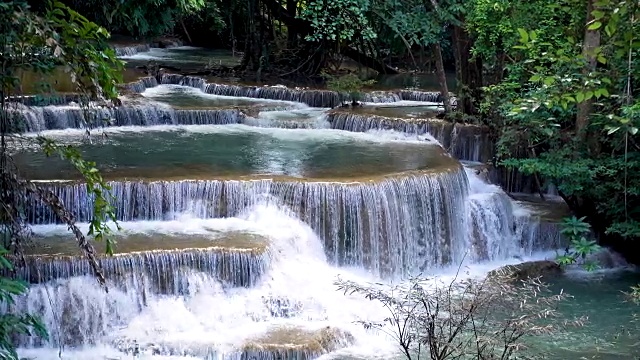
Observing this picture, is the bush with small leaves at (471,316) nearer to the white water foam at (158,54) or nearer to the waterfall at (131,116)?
the waterfall at (131,116)

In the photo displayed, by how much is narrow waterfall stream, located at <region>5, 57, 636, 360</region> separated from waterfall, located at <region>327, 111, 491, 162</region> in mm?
23

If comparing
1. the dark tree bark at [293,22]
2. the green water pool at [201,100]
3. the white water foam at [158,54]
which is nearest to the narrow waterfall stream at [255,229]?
the green water pool at [201,100]

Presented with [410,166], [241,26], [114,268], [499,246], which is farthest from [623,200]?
[241,26]

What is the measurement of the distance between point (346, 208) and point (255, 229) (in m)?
1.17

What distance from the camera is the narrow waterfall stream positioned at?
8.10 m

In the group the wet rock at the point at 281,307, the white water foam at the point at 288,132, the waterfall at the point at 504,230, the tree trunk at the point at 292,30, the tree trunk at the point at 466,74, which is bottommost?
the wet rock at the point at 281,307

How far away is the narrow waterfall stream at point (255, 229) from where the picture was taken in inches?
319

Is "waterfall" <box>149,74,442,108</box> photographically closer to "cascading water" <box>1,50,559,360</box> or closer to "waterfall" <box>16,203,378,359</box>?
"cascading water" <box>1,50,559,360</box>

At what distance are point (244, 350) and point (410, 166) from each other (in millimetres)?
4747

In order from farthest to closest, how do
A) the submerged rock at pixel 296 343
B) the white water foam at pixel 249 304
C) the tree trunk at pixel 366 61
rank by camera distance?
1. the tree trunk at pixel 366 61
2. the white water foam at pixel 249 304
3. the submerged rock at pixel 296 343

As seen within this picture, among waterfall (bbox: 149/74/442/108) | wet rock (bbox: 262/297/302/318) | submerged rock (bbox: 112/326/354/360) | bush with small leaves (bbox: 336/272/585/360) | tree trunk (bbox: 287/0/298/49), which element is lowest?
submerged rock (bbox: 112/326/354/360)

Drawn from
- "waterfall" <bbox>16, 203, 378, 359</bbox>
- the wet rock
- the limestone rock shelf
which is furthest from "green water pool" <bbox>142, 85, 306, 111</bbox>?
the wet rock

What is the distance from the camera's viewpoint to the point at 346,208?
10.2m

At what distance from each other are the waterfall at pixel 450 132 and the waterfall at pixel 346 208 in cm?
252
